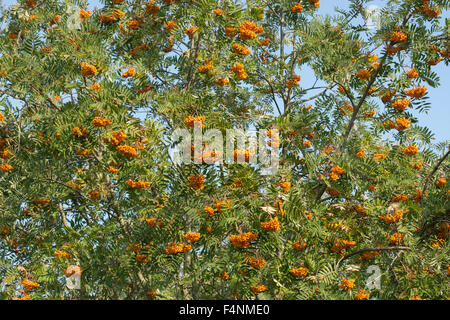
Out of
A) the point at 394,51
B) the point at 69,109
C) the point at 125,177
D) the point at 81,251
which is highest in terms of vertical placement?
the point at 394,51

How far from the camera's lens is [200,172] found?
15.2 ft

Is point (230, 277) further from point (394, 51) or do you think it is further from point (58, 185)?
point (394, 51)

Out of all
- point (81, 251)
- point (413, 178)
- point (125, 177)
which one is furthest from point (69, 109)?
point (413, 178)

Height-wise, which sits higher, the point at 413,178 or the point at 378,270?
the point at 413,178

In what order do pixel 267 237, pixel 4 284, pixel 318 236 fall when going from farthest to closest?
pixel 4 284
pixel 318 236
pixel 267 237

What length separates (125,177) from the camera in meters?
5.07

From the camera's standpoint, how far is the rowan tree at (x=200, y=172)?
4578 mm

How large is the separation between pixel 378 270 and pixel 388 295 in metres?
0.33

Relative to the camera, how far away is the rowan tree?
15.0 feet

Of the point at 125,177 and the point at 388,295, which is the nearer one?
the point at 388,295
